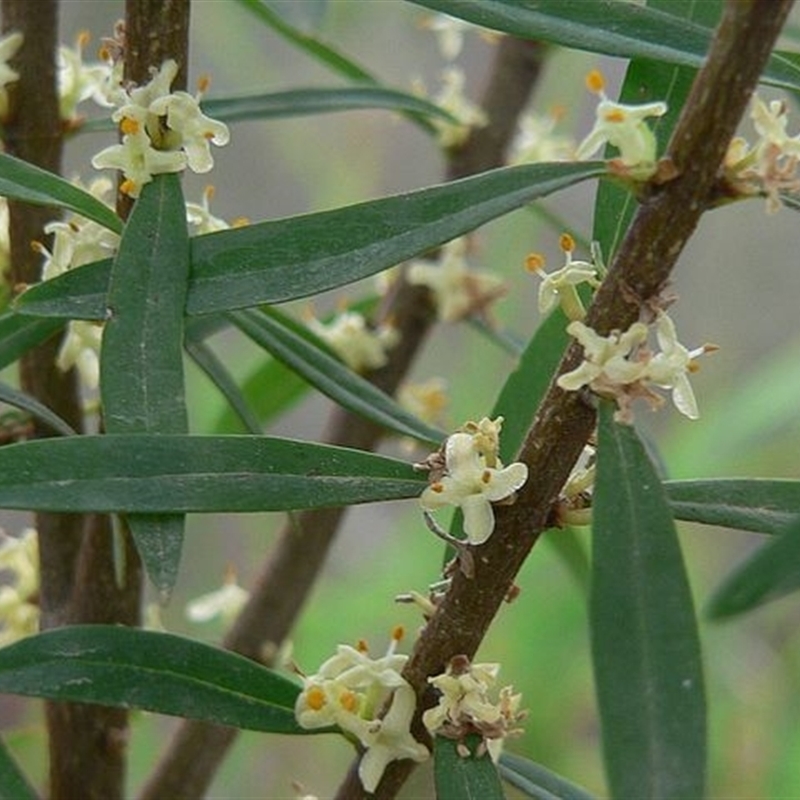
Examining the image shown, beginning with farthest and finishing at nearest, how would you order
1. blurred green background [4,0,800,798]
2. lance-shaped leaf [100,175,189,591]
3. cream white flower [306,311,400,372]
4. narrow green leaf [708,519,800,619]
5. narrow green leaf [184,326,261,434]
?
1. blurred green background [4,0,800,798]
2. cream white flower [306,311,400,372]
3. narrow green leaf [184,326,261,434]
4. lance-shaped leaf [100,175,189,591]
5. narrow green leaf [708,519,800,619]

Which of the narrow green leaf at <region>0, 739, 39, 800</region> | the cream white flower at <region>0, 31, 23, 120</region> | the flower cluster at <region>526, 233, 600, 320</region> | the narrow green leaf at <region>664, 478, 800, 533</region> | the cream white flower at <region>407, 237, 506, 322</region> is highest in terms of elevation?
the cream white flower at <region>407, 237, 506, 322</region>

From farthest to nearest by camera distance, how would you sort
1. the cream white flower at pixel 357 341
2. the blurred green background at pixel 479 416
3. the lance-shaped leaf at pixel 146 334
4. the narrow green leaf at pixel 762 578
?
the blurred green background at pixel 479 416 → the cream white flower at pixel 357 341 → the lance-shaped leaf at pixel 146 334 → the narrow green leaf at pixel 762 578

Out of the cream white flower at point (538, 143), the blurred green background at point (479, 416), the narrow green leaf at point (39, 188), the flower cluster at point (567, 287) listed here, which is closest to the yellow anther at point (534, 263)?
the flower cluster at point (567, 287)

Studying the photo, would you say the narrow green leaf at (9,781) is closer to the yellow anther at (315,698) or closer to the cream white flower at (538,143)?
the yellow anther at (315,698)

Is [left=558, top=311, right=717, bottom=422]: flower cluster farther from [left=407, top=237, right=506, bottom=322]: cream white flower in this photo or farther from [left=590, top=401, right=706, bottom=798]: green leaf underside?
[left=407, top=237, right=506, bottom=322]: cream white flower

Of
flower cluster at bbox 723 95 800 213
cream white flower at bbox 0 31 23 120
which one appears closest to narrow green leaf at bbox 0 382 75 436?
cream white flower at bbox 0 31 23 120

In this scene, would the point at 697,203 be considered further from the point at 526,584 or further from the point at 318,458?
the point at 526,584
